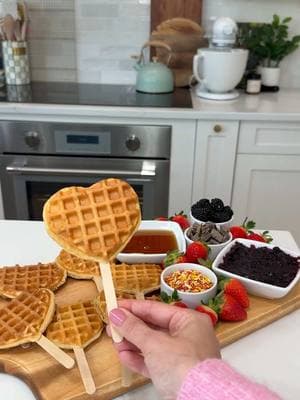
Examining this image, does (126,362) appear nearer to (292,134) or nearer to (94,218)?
(94,218)

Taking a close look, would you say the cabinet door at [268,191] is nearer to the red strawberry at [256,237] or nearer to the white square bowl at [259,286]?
the red strawberry at [256,237]

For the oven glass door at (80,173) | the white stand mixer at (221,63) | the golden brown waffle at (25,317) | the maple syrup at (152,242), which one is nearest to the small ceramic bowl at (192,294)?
the maple syrup at (152,242)

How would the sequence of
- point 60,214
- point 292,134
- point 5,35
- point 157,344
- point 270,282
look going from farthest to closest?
point 5,35
point 292,134
point 270,282
point 60,214
point 157,344

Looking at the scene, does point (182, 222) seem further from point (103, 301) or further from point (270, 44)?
point (270, 44)

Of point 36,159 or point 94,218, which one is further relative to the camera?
point 36,159

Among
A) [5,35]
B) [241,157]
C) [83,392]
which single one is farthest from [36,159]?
[83,392]

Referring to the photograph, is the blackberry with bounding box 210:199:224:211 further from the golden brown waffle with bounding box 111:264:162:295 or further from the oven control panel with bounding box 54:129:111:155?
the oven control panel with bounding box 54:129:111:155
